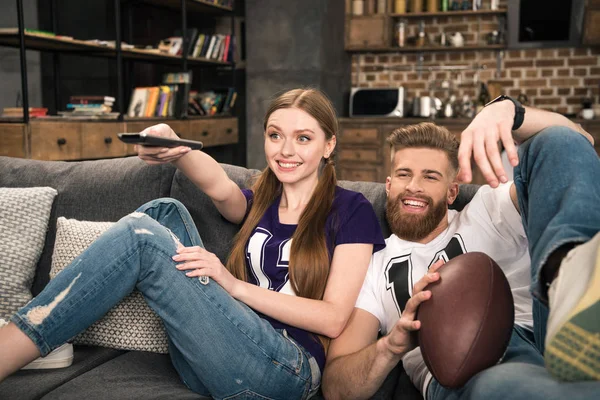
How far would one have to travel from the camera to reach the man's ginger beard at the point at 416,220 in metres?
1.58

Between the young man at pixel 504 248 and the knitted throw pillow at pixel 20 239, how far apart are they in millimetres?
925

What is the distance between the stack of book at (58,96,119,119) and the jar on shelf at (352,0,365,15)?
9.18 feet

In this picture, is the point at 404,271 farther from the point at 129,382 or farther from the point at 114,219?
the point at 114,219

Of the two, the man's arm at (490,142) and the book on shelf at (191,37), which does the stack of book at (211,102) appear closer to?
the book on shelf at (191,37)

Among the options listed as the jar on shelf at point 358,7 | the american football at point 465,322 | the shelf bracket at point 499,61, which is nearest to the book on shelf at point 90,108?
the jar on shelf at point 358,7

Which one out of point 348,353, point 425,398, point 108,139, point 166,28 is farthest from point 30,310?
point 166,28

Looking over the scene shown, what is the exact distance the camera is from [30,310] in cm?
135

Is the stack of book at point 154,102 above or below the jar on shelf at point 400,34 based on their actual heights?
below

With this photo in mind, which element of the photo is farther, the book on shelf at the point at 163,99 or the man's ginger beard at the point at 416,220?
the book on shelf at the point at 163,99

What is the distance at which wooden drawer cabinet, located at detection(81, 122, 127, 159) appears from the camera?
3609mm

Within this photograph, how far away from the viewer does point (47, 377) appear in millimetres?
1521

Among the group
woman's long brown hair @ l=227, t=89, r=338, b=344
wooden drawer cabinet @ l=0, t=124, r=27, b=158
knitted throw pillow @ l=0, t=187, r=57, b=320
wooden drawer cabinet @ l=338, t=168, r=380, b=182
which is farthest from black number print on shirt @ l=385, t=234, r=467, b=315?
wooden drawer cabinet @ l=338, t=168, r=380, b=182

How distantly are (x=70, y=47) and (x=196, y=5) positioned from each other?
150 cm

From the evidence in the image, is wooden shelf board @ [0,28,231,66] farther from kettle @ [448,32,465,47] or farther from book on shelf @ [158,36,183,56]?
kettle @ [448,32,465,47]
